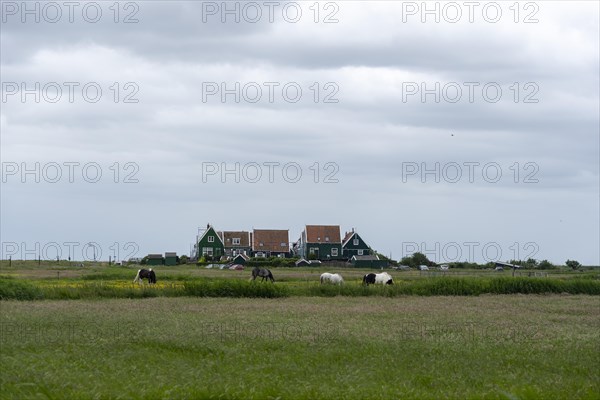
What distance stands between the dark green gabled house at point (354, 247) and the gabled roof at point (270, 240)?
9337 mm

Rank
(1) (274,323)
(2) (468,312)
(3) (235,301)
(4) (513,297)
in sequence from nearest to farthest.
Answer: (1) (274,323) < (2) (468,312) < (3) (235,301) < (4) (513,297)

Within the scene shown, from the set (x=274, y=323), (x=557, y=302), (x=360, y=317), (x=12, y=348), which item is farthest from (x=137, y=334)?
(x=557, y=302)

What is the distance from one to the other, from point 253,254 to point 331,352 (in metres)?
97.5

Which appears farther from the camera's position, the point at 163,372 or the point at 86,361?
the point at 86,361

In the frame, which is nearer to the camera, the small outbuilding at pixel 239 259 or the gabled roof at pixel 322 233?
the small outbuilding at pixel 239 259

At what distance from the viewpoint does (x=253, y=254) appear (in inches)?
4513

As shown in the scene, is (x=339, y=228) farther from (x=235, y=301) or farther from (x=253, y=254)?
(x=235, y=301)

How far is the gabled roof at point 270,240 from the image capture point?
115125 mm

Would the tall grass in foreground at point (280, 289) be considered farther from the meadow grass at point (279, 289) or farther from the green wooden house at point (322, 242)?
the green wooden house at point (322, 242)

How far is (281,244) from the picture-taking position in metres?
117

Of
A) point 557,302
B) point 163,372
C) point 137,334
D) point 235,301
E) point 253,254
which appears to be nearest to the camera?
point 163,372

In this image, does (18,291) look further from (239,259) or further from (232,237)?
(232,237)

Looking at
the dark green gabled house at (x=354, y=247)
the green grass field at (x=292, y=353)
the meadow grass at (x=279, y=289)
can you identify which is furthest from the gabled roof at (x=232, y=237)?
the green grass field at (x=292, y=353)

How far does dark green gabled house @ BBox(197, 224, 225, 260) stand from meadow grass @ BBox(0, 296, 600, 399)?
85014mm
